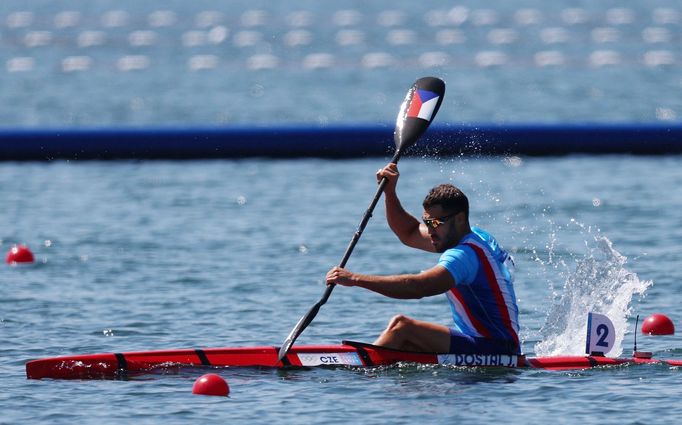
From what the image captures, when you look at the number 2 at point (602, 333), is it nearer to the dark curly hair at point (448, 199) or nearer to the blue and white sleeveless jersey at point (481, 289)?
the blue and white sleeveless jersey at point (481, 289)

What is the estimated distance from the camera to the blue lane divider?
775 inches

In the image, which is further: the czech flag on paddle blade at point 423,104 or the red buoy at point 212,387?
the czech flag on paddle blade at point 423,104

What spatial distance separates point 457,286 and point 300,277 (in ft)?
13.9

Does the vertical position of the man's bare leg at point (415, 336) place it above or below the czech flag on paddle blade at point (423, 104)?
below

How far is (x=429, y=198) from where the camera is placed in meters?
8.33

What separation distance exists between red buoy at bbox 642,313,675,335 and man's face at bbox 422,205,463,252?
233cm

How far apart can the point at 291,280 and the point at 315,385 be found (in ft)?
13.1

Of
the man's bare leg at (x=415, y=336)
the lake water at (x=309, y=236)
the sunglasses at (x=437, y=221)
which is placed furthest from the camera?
the man's bare leg at (x=415, y=336)

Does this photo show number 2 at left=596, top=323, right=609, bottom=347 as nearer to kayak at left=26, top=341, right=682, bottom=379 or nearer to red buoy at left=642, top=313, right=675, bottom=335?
kayak at left=26, top=341, right=682, bottom=379

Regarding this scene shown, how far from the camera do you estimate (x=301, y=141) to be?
20.2 metres

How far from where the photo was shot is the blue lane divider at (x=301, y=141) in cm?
1969

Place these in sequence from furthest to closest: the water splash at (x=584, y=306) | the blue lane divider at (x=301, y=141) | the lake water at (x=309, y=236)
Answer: the blue lane divider at (x=301, y=141) → the water splash at (x=584, y=306) → the lake water at (x=309, y=236)

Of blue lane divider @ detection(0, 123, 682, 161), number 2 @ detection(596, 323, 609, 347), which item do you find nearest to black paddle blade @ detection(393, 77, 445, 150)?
number 2 @ detection(596, 323, 609, 347)

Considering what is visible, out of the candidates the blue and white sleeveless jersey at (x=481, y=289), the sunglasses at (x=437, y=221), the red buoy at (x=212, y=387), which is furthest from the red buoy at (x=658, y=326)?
the red buoy at (x=212, y=387)
